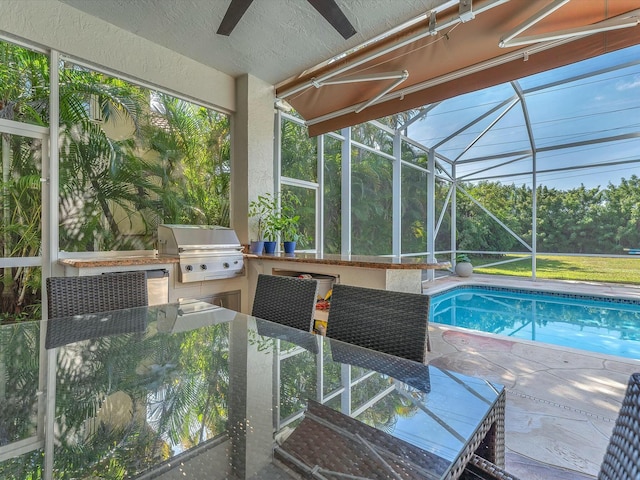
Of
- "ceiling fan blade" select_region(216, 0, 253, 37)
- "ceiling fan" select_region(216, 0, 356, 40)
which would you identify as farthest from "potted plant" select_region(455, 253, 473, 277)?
"ceiling fan blade" select_region(216, 0, 253, 37)

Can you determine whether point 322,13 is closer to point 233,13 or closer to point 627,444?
point 233,13

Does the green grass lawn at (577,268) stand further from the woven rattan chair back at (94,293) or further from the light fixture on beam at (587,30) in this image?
the woven rattan chair back at (94,293)

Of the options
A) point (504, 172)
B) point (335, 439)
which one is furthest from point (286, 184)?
point (504, 172)

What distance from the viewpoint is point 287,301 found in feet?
5.87

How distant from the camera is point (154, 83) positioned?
327 cm

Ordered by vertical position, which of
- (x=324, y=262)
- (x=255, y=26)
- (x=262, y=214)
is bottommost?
(x=324, y=262)

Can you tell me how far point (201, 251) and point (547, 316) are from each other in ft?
18.5

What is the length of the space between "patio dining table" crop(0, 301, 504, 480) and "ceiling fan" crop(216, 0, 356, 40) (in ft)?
6.86

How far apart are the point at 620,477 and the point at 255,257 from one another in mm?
3175

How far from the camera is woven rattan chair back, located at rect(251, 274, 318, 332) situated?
1688 mm

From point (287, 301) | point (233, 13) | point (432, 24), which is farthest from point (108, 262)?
point (432, 24)

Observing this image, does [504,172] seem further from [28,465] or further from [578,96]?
[28,465]

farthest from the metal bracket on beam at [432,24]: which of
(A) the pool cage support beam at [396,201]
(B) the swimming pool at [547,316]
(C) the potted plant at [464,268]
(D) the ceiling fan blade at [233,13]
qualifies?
(C) the potted plant at [464,268]

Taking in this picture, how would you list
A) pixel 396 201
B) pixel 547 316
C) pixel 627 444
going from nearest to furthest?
pixel 627 444, pixel 547 316, pixel 396 201
